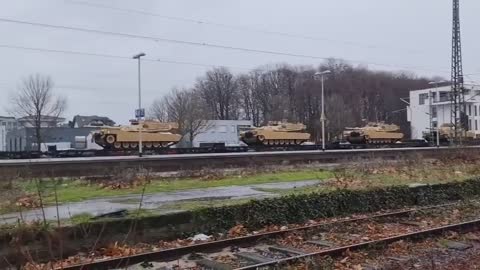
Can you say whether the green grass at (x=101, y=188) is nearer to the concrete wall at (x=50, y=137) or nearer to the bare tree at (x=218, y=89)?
the concrete wall at (x=50, y=137)

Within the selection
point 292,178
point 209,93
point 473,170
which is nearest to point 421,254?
point 292,178

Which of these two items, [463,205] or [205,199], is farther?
[463,205]

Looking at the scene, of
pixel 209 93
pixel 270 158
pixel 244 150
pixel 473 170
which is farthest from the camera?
pixel 209 93

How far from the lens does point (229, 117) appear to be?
11388cm

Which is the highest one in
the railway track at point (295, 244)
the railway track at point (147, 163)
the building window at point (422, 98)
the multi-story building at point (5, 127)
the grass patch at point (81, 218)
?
the building window at point (422, 98)

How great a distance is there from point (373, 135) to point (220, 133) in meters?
36.1

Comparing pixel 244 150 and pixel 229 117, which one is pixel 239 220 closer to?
pixel 244 150

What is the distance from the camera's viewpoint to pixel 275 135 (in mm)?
54344

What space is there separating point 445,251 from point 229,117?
343 feet

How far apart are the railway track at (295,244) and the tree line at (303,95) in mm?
81469

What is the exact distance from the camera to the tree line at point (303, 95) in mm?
99812

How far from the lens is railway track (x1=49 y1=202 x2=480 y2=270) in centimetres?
833

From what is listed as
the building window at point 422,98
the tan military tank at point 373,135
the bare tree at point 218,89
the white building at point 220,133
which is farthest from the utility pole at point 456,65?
the building window at point 422,98

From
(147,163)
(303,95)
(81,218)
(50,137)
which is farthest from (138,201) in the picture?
(303,95)
